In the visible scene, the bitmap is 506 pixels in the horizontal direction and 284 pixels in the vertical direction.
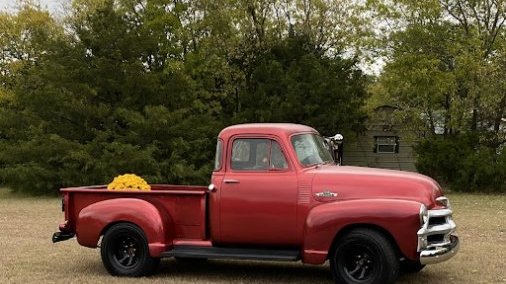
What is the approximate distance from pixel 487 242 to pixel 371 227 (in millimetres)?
5012

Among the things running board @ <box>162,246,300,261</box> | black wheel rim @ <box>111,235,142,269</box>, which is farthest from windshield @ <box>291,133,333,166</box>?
black wheel rim @ <box>111,235,142,269</box>

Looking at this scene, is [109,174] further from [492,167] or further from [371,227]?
[371,227]

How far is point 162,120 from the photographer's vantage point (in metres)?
23.6

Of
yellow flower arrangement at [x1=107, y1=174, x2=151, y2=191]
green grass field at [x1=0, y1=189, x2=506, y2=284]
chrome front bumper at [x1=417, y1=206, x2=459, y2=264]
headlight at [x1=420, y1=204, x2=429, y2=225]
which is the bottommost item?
green grass field at [x1=0, y1=189, x2=506, y2=284]

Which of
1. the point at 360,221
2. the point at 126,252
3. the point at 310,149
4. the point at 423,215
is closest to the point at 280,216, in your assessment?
the point at 360,221

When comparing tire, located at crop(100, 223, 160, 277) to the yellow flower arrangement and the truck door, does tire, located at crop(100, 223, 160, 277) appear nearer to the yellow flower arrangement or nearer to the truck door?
the yellow flower arrangement

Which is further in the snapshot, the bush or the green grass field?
the bush

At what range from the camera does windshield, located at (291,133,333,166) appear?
8280 millimetres

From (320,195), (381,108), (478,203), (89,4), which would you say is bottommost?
(478,203)

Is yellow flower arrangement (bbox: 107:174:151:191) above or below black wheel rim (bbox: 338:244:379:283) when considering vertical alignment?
above

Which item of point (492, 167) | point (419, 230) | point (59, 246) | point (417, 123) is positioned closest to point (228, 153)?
point (419, 230)

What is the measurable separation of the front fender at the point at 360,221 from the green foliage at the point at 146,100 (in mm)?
15953

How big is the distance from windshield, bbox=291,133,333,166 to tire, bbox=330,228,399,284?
3.79 feet

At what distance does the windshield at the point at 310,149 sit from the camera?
828cm
